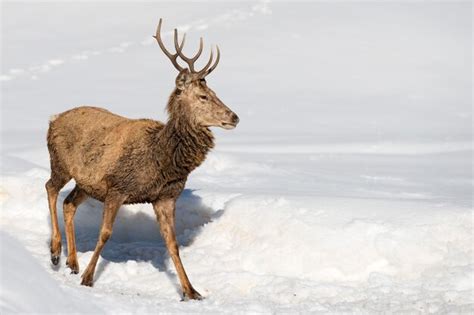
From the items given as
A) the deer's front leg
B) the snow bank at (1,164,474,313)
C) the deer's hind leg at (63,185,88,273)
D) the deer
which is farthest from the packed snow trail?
the deer

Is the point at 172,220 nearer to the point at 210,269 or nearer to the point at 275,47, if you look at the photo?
the point at 210,269

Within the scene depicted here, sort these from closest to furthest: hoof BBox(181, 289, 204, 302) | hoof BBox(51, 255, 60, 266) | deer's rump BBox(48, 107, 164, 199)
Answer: hoof BBox(181, 289, 204, 302), deer's rump BBox(48, 107, 164, 199), hoof BBox(51, 255, 60, 266)

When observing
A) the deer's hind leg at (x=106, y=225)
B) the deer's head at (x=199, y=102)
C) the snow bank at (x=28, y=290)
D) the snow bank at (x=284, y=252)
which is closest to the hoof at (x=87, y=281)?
the deer's hind leg at (x=106, y=225)

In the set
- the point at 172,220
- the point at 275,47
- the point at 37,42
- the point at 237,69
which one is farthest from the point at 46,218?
the point at 37,42

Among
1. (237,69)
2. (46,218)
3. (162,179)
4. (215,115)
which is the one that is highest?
(215,115)

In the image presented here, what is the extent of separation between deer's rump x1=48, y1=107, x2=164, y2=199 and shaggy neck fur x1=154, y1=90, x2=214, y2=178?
0.89ft

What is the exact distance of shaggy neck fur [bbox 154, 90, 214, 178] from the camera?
9.31 m

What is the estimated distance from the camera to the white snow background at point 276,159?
909 cm

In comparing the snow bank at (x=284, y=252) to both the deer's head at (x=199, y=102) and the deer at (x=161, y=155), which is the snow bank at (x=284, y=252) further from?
the deer's head at (x=199, y=102)

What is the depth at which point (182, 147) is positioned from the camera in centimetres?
932

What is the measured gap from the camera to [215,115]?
363 inches

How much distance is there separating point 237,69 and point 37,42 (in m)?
7.57

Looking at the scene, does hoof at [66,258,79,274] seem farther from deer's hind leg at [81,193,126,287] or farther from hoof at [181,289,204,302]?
hoof at [181,289,204,302]

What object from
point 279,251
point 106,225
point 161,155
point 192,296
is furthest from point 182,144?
point 279,251
